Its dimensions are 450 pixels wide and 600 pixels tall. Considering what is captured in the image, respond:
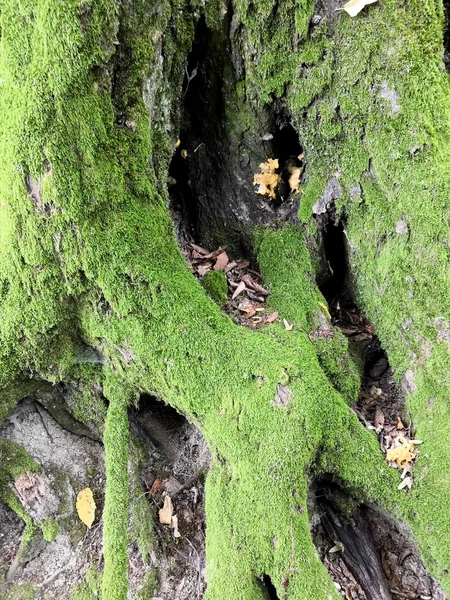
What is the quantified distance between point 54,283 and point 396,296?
2.32 metres

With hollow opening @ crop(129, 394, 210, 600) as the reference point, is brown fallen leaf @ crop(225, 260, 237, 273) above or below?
above

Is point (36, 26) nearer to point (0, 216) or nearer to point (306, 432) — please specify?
point (0, 216)

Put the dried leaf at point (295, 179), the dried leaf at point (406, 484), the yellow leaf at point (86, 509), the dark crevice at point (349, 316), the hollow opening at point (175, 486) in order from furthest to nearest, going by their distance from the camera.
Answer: the dried leaf at point (295, 179)
the dark crevice at point (349, 316)
the yellow leaf at point (86, 509)
the hollow opening at point (175, 486)
the dried leaf at point (406, 484)

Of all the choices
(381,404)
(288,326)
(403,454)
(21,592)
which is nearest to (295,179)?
(288,326)

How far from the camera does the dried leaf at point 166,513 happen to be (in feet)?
10.4

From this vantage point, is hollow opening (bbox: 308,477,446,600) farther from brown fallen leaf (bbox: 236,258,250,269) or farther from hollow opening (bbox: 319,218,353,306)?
brown fallen leaf (bbox: 236,258,250,269)

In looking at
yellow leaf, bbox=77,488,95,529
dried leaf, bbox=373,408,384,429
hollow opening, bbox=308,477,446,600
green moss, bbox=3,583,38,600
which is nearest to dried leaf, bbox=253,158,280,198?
dried leaf, bbox=373,408,384,429

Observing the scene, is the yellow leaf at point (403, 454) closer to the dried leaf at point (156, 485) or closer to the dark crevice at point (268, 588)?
the dark crevice at point (268, 588)

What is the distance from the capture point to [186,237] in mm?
3973

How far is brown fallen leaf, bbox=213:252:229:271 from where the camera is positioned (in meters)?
3.76

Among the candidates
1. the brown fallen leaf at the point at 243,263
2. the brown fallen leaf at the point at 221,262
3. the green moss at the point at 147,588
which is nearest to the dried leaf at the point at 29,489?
the green moss at the point at 147,588

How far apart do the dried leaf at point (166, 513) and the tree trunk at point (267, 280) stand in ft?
0.76

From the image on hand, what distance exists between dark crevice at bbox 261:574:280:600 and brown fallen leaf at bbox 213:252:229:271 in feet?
7.41

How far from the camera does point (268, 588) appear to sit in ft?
8.56
